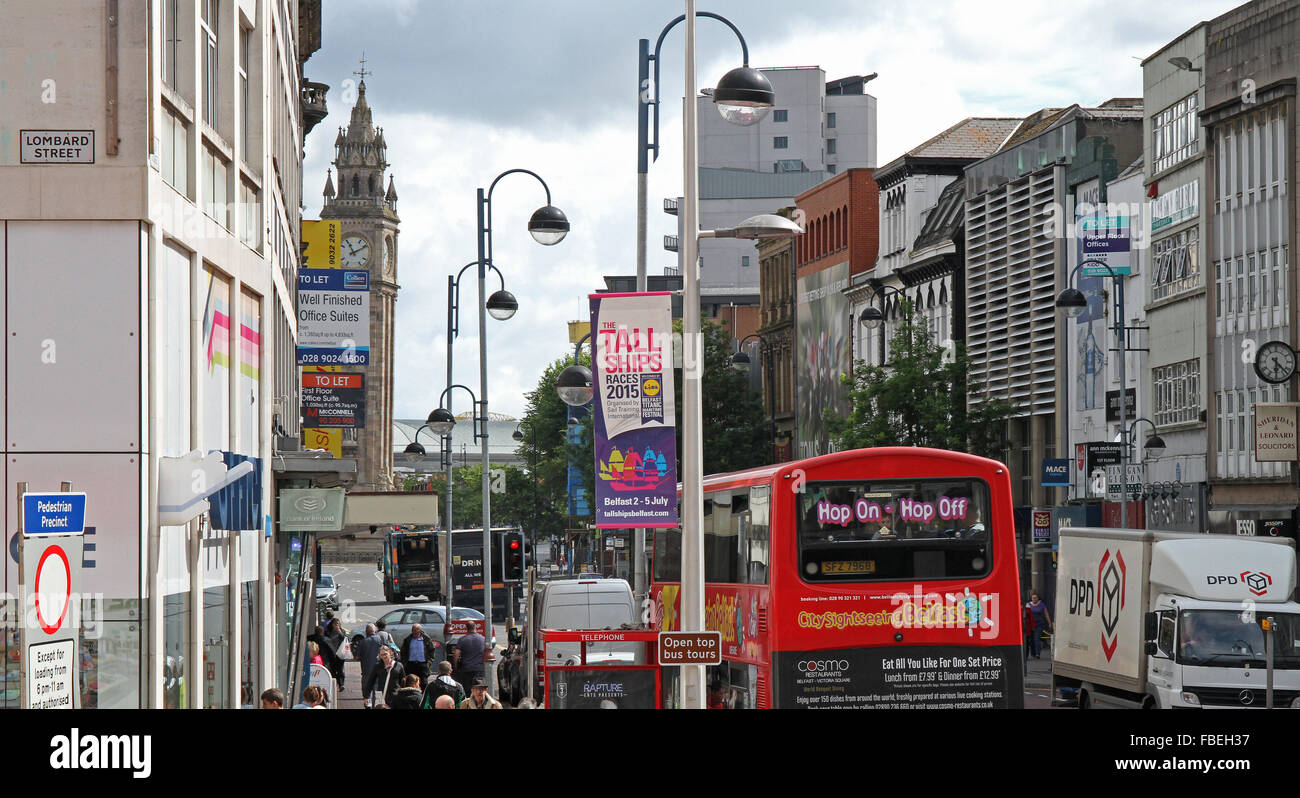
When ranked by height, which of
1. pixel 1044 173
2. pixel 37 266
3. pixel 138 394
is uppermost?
pixel 1044 173

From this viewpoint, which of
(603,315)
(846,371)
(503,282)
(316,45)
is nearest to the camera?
(603,315)

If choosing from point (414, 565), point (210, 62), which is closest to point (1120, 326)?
point (210, 62)

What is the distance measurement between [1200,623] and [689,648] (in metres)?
10.1

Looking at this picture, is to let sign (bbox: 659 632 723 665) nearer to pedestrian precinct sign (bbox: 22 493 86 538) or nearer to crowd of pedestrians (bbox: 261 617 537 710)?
crowd of pedestrians (bbox: 261 617 537 710)

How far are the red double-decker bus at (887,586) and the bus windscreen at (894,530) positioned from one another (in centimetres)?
1

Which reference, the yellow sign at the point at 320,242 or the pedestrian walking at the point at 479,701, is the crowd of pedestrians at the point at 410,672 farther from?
the yellow sign at the point at 320,242

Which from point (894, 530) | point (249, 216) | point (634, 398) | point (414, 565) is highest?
point (249, 216)

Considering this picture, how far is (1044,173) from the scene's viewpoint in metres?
54.9

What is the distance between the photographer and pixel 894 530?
19.5m

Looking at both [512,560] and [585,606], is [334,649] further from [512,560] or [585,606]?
[585,606]

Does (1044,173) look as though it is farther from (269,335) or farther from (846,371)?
(269,335)

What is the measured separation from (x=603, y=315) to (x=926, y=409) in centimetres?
3861

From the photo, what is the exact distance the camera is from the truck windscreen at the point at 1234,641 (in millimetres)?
23031
